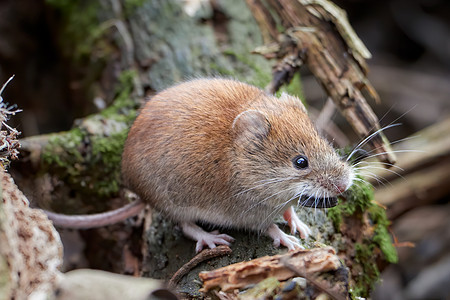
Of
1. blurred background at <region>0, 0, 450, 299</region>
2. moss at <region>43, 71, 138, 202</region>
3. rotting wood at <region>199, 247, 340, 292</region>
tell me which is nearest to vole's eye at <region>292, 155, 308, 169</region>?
rotting wood at <region>199, 247, 340, 292</region>

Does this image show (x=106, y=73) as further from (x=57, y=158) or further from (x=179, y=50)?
(x=57, y=158)

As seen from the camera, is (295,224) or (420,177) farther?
(420,177)

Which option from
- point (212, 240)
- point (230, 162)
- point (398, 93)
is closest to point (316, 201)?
point (230, 162)

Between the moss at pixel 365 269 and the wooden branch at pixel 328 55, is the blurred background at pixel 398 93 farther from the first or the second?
the wooden branch at pixel 328 55

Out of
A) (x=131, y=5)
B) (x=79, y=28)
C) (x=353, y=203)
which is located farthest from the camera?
(x=79, y=28)

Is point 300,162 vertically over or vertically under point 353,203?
over

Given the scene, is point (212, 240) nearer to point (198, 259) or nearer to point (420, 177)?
point (198, 259)

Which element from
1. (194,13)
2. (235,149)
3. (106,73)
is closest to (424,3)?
(194,13)
